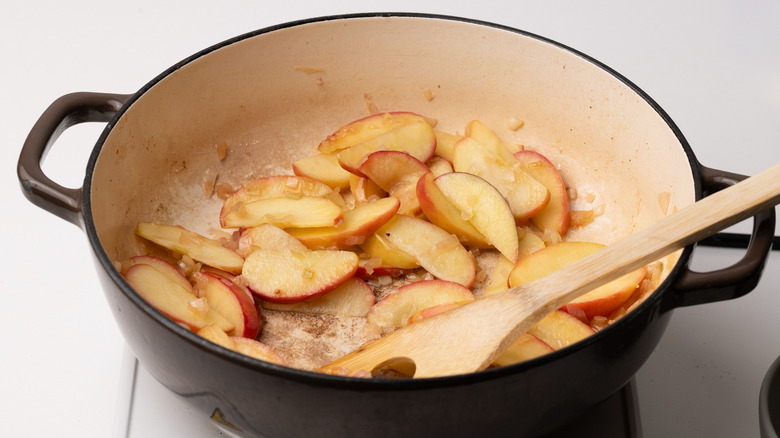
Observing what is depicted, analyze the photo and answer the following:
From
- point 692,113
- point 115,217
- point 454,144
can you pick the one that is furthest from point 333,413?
point 692,113

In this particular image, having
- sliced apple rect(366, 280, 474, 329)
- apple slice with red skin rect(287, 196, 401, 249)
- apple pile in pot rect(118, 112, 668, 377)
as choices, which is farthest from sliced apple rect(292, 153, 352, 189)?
sliced apple rect(366, 280, 474, 329)

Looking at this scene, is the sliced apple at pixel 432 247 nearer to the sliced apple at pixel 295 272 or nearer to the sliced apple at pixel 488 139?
the sliced apple at pixel 295 272

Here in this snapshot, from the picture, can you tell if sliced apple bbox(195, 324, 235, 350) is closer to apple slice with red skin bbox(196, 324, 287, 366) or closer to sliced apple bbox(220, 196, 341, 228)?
apple slice with red skin bbox(196, 324, 287, 366)

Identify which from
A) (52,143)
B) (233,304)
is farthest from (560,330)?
(52,143)

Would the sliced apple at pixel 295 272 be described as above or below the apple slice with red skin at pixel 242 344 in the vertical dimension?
above

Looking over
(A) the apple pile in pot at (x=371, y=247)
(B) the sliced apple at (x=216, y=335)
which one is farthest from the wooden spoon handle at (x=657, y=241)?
(B) the sliced apple at (x=216, y=335)

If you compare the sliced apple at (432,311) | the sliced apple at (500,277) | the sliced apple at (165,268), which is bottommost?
the sliced apple at (432,311)
